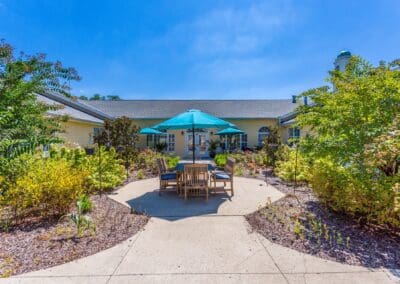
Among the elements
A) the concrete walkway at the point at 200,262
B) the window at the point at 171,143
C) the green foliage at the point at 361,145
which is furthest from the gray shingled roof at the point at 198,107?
the concrete walkway at the point at 200,262

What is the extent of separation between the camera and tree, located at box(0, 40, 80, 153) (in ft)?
15.7

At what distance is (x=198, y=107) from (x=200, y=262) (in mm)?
21303

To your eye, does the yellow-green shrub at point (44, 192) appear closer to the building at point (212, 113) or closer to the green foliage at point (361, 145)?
the green foliage at point (361, 145)

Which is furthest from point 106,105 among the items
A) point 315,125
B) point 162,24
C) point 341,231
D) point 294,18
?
point 341,231

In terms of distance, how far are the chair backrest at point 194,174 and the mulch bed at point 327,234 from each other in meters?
1.85

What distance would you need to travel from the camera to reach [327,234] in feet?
13.1

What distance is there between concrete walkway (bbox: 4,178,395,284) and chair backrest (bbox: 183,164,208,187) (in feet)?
5.19

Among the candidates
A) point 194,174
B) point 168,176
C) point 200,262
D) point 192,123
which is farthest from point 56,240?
point 192,123

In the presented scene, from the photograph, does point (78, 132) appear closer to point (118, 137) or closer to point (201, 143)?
point (118, 137)

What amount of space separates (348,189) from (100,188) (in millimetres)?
7067

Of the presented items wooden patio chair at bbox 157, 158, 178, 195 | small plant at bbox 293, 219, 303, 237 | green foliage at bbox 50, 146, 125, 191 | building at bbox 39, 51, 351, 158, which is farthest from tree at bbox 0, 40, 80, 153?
building at bbox 39, 51, 351, 158

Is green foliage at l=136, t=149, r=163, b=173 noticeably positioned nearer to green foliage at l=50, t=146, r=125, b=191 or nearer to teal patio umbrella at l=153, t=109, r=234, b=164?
green foliage at l=50, t=146, r=125, b=191

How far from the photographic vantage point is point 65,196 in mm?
4844

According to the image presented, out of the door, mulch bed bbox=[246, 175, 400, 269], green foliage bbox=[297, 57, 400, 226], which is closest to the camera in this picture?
mulch bed bbox=[246, 175, 400, 269]
